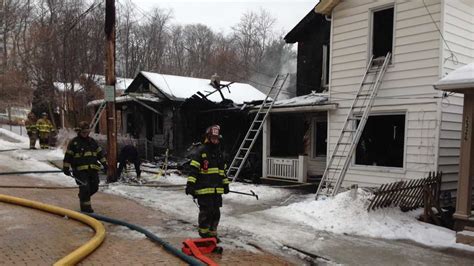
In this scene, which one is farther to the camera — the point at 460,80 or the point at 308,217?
the point at 308,217

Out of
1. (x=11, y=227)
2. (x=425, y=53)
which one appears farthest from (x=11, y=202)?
(x=425, y=53)

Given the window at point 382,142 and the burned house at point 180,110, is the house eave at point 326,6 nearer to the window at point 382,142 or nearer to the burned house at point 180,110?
the window at point 382,142

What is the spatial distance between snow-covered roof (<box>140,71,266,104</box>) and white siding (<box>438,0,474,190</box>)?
33.5 feet

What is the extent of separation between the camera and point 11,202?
26.4 ft

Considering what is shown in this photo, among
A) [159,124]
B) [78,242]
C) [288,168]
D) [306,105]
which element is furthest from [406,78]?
[159,124]

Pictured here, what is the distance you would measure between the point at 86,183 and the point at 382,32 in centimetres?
792

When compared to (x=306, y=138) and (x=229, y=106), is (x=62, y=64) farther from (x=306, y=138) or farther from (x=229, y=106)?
(x=306, y=138)

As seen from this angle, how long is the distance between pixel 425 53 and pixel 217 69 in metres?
37.0

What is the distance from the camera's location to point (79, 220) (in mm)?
7012

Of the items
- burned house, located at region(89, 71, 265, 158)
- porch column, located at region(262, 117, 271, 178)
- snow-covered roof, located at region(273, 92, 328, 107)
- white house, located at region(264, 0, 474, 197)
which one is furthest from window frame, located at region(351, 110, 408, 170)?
burned house, located at region(89, 71, 265, 158)

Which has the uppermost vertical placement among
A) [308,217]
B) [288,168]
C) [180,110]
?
[180,110]

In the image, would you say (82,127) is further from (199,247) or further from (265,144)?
(265,144)

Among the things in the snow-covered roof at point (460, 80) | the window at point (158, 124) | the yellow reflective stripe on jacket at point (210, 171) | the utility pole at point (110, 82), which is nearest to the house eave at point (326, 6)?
the snow-covered roof at point (460, 80)

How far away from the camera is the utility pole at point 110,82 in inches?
463
